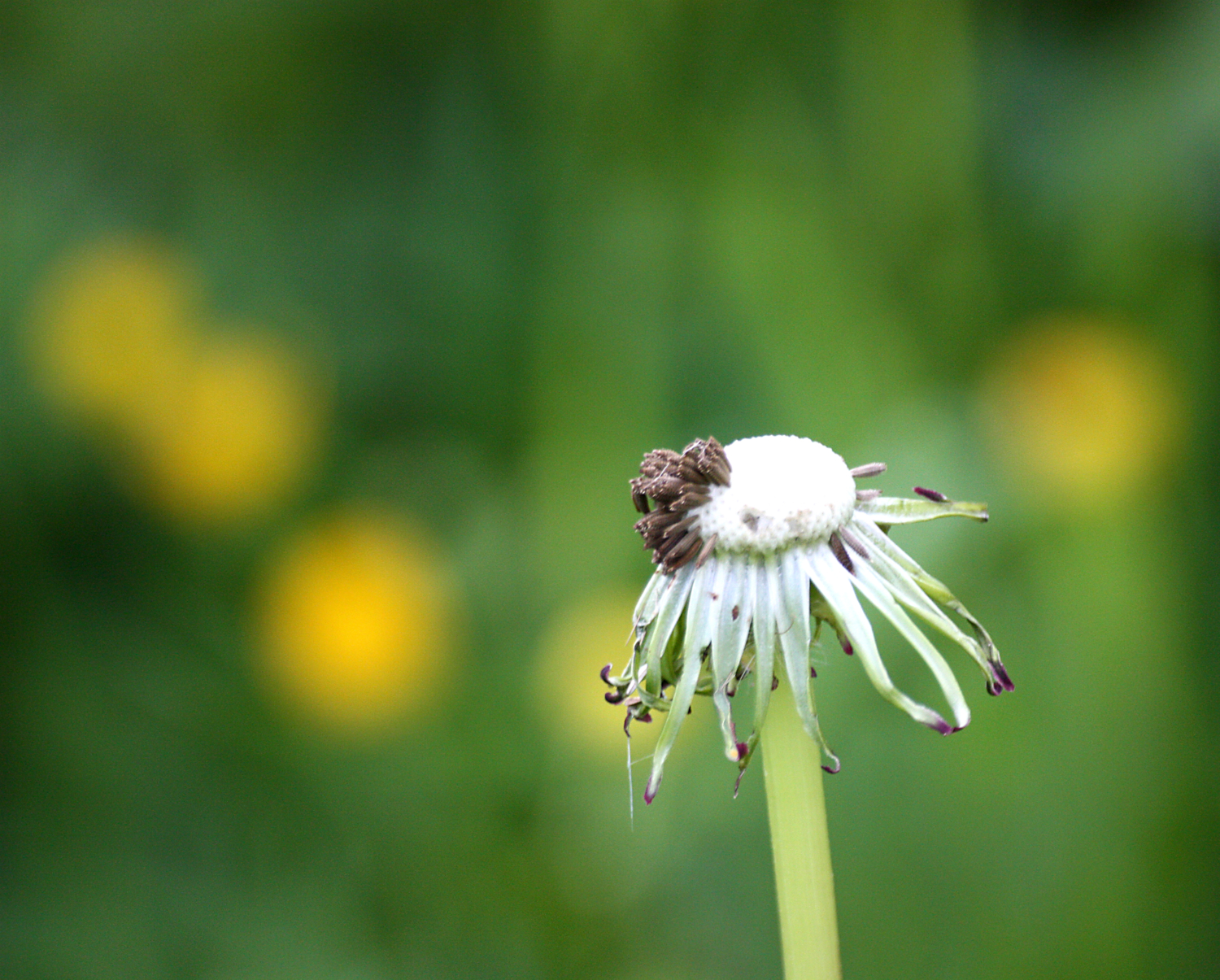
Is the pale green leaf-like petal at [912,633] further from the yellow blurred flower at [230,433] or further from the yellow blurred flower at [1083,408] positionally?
the yellow blurred flower at [230,433]

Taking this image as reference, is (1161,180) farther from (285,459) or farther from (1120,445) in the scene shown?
(285,459)

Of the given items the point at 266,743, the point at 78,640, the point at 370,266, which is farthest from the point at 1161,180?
the point at 78,640

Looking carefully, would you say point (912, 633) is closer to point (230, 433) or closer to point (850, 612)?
point (850, 612)

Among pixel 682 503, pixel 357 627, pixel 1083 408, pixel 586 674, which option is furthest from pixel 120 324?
pixel 682 503

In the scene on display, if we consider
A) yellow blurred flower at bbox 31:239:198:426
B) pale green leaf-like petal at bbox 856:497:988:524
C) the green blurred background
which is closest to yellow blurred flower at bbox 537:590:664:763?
the green blurred background

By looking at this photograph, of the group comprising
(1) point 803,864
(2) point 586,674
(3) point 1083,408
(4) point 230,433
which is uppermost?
(4) point 230,433

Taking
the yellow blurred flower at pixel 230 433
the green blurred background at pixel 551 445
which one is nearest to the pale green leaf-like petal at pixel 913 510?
the green blurred background at pixel 551 445
